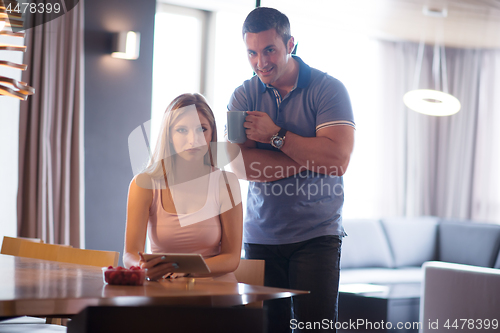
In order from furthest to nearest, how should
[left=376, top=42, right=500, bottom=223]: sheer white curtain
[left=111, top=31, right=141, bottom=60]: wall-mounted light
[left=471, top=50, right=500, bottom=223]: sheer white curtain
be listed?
[left=471, top=50, right=500, bottom=223]: sheer white curtain
[left=376, top=42, right=500, bottom=223]: sheer white curtain
[left=111, top=31, right=141, bottom=60]: wall-mounted light

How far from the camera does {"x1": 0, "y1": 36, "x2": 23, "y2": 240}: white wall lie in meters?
3.39

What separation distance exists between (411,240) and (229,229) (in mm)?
3643

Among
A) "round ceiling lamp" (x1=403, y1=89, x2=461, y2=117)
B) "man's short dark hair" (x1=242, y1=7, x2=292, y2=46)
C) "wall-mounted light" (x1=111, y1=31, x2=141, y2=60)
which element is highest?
"wall-mounted light" (x1=111, y1=31, x2=141, y2=60)

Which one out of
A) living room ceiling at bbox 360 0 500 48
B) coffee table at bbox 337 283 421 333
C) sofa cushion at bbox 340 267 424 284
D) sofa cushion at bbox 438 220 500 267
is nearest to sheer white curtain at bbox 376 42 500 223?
living room ceiling at bbox 360 0 500 48

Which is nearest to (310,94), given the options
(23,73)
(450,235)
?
(23,73)

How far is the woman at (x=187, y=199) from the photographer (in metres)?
1.70

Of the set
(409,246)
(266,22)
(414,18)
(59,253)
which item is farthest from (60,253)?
(414,18)

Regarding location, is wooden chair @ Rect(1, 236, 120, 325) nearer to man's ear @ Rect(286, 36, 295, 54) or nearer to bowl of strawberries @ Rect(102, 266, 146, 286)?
bowl of strawberries @ Rect(102, 266, 146, 286)

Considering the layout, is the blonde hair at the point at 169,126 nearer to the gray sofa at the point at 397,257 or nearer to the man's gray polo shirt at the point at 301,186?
the man's gray polo shirt at the point at 301,186

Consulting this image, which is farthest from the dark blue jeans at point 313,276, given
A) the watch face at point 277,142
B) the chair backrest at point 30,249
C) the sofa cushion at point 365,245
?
the sofa cushion at point 365,245

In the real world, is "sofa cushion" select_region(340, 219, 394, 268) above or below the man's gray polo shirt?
below

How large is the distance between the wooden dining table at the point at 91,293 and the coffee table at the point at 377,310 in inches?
94.7

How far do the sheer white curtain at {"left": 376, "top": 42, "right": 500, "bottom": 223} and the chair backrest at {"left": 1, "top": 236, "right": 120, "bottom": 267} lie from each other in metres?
4.43

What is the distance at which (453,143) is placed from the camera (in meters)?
6.04
